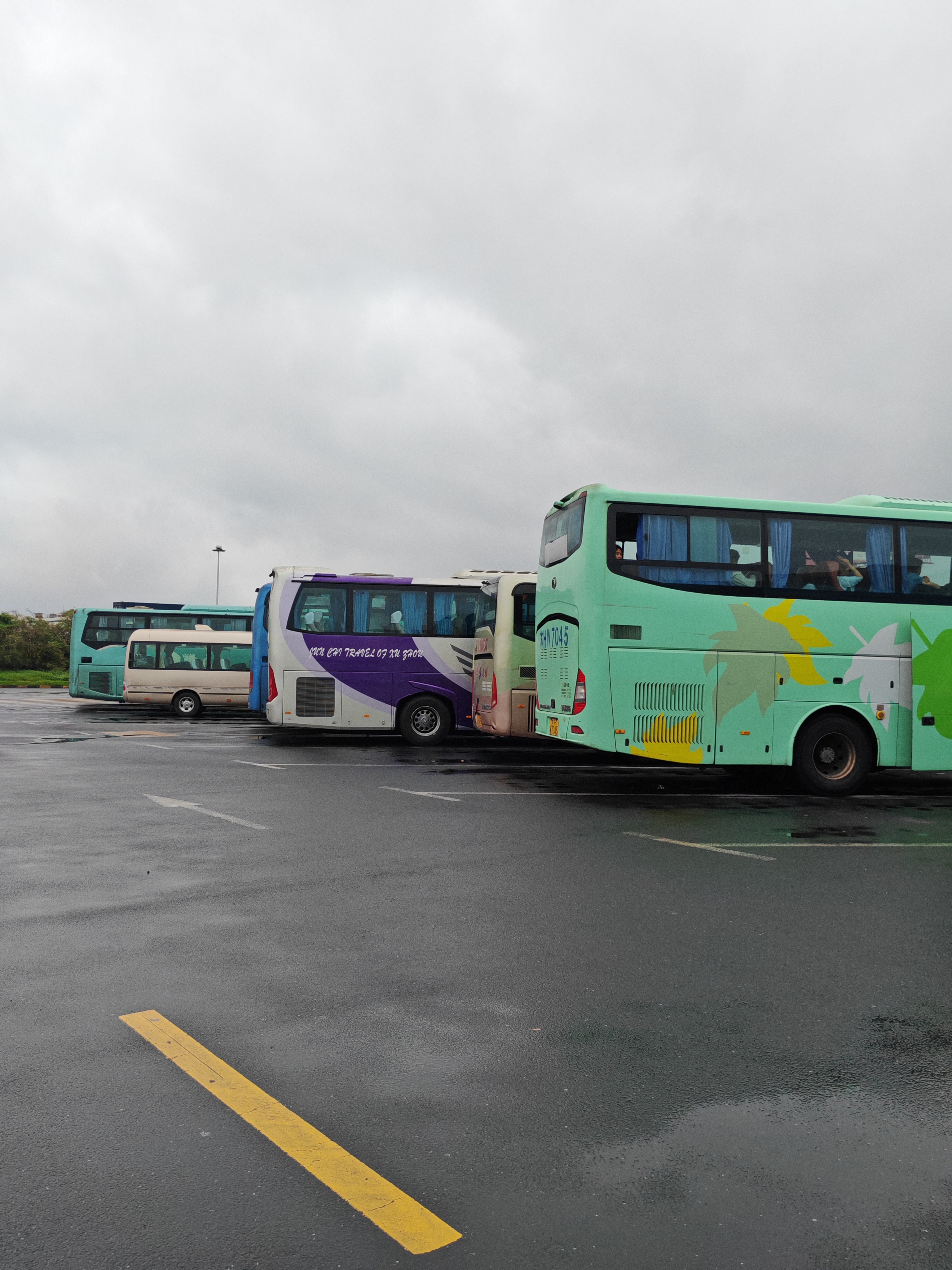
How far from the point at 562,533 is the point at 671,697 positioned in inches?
106

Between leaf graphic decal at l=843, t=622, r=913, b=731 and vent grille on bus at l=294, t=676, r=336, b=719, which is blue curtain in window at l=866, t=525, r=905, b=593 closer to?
leaf graphic decal at l=843, t=622, r=913, b=731

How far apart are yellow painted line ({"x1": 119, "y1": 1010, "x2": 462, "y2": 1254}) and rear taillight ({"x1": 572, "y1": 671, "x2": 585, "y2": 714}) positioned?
7959 mm

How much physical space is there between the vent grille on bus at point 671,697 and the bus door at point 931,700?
288cm

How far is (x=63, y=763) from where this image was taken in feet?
44.8

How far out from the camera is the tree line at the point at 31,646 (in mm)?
55656

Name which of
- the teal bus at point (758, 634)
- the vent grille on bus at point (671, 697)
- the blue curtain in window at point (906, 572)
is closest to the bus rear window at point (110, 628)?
the teal bus at point (758, 634)

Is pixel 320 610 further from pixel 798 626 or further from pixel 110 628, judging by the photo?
pixel 110 628

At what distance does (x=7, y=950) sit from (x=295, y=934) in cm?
148

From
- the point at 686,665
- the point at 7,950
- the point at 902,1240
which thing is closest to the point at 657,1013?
the point at 902,1240

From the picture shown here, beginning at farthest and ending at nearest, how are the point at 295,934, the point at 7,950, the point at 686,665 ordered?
the point at 686,665 → the point at 295,934 → the point at 7,950

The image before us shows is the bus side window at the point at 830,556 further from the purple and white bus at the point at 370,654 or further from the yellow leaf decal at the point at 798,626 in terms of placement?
the purple and white bus at the point at 370,654

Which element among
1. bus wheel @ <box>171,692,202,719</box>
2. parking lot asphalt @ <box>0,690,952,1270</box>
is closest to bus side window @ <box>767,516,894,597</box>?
parking lot asphalt @ <box>0,690,952,1270</box>

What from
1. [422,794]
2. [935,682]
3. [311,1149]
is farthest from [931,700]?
[311,1149]

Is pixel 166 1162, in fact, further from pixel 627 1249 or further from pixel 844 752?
pixel 844 752
